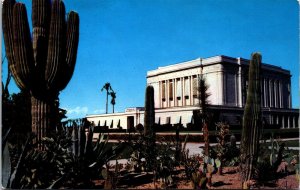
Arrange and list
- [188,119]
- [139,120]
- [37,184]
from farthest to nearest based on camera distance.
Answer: [139,120]
[188,119]
[37,184]

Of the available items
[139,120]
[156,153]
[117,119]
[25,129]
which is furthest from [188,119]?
[156,153]

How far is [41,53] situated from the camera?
328 inches

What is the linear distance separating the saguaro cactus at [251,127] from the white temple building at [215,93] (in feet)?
109

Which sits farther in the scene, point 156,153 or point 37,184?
point 156,153

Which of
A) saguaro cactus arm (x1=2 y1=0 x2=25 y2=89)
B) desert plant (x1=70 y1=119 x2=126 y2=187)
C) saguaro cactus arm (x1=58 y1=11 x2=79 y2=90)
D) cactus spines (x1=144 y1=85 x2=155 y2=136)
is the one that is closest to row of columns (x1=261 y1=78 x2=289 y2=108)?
cactus spines (x1=144 y1=85 x2=155 y2=136)

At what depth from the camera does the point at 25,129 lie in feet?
40.5

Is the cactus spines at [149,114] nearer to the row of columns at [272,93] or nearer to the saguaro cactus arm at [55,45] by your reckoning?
the saguaro cactus arm at [55,45]

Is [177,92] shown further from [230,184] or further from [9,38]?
[230,184]

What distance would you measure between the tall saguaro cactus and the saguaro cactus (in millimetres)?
4066

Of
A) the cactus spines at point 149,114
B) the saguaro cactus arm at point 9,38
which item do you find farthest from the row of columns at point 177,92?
the saguaro cactus arm at point 9,38

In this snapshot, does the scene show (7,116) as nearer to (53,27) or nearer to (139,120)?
(53,27)

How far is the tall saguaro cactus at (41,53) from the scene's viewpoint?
8073 millimetres

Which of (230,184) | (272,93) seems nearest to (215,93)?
(272,93)

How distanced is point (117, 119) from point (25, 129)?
38.9 metres
